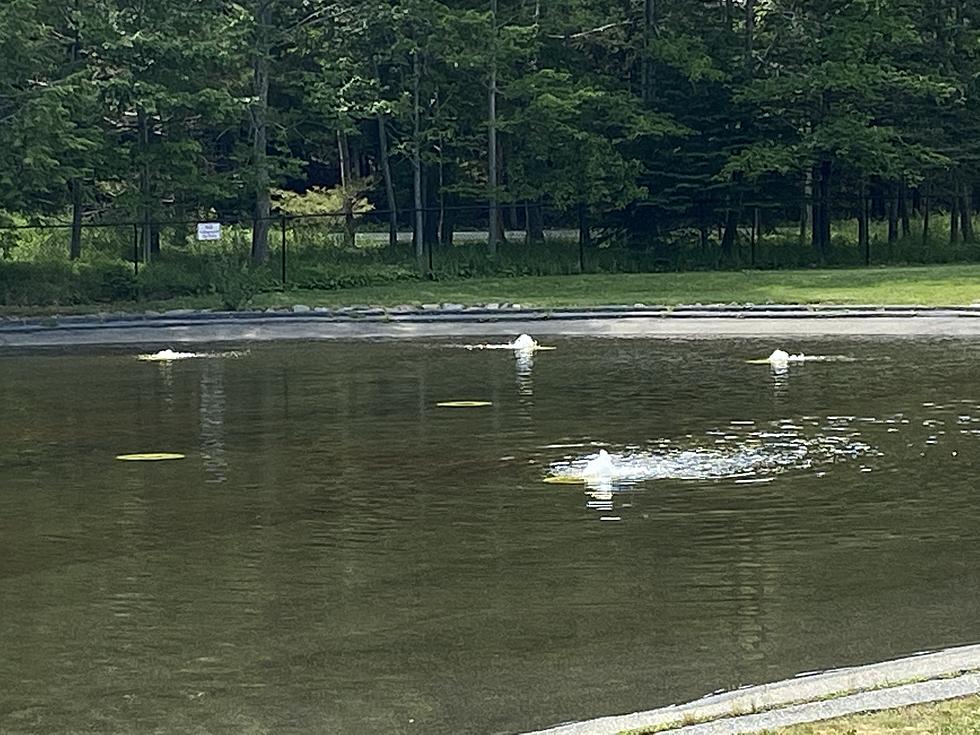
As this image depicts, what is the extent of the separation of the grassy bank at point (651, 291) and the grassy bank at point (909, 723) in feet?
91.8

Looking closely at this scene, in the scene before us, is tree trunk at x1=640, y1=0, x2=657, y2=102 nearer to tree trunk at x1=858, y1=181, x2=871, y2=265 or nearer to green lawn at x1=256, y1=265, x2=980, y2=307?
tree trunk at x1=858, y1=181, x2=871, y2=265

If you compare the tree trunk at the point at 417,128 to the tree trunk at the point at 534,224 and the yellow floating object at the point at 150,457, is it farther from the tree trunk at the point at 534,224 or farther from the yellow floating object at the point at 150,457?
the yellow floating object at the point at 150,457

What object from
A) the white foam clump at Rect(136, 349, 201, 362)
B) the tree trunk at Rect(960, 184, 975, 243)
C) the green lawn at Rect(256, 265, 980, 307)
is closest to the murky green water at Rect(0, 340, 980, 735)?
the white foam clump at Rect(136, 349, 201, 362)

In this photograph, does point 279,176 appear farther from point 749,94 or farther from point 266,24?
point 749,94

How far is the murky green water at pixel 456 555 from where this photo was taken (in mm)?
7738

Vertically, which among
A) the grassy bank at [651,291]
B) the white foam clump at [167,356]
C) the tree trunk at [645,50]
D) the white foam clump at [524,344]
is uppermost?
the tree trunk at [645,50]

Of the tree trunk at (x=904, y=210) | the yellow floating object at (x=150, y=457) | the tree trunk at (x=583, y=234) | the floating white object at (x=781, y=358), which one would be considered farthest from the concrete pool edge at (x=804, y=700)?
the tree trunk at (x=904, y=210)

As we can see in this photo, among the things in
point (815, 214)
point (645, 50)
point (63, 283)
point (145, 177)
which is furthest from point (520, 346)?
point (645, 50)

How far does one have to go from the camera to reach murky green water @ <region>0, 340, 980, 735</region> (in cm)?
774

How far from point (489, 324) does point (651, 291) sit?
8281 millimetres

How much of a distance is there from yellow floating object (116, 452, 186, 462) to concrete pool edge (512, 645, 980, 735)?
8551 millimetres

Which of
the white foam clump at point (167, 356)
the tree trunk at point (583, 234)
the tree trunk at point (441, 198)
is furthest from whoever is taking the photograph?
the tree trunk at point (441, 198)

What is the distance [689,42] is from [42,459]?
37398 mm

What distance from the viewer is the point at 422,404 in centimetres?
1906
